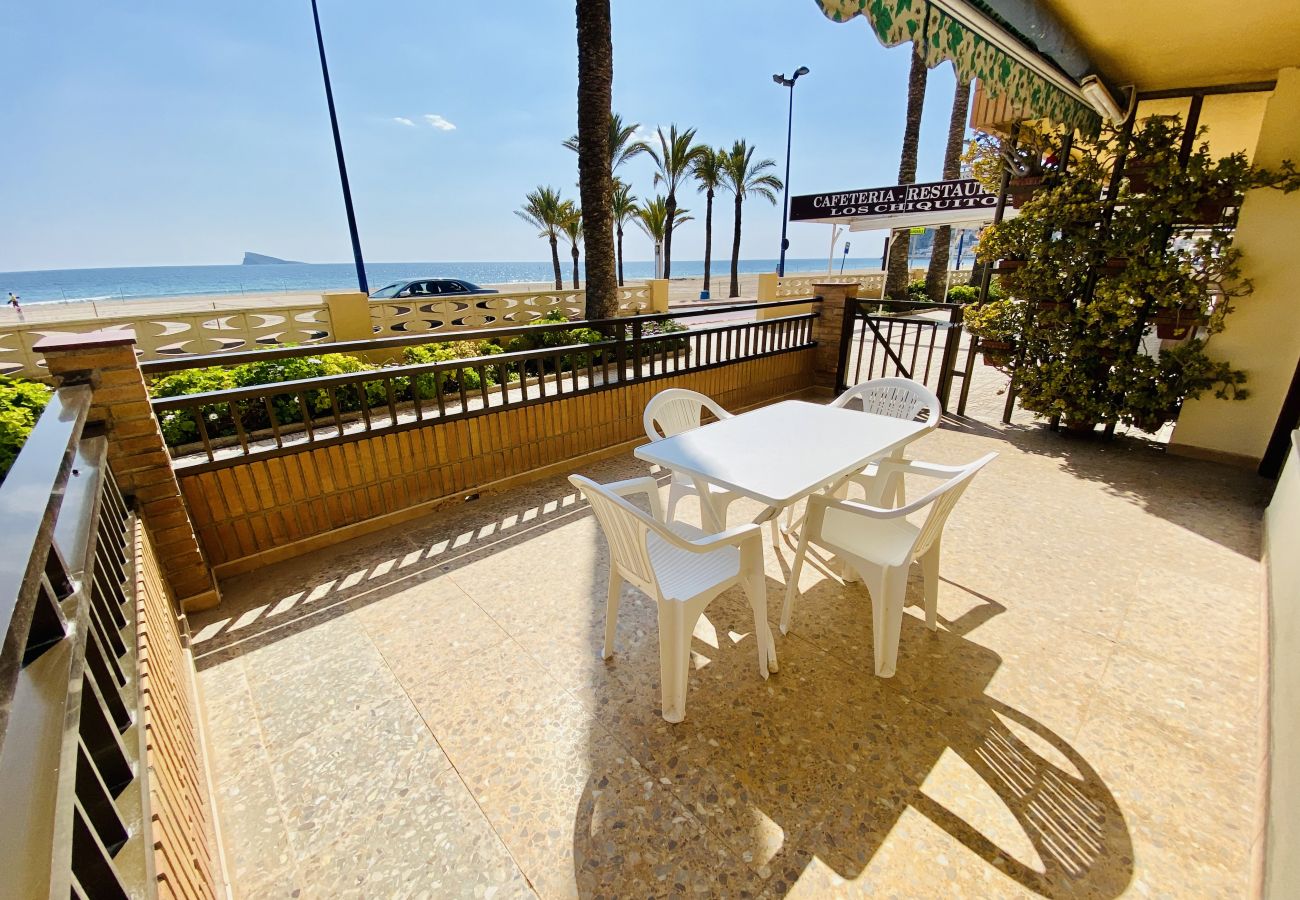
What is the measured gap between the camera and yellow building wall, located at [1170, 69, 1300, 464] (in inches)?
144

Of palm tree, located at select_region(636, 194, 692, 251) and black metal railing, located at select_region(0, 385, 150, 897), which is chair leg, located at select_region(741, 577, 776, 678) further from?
palm tree, located at select_region(636, 194, 692, 251)

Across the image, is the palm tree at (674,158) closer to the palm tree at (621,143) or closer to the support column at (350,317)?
the palm tree at (621,143)

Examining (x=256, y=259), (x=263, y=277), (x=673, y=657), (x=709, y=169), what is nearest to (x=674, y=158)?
(x=709, y=169)

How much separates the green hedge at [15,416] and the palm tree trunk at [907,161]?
1442 cm

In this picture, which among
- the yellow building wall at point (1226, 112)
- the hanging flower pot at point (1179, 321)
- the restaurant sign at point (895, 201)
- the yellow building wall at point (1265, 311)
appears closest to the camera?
the yellow building wall at point (1265, 311)

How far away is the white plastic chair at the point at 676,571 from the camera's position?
5.81ft

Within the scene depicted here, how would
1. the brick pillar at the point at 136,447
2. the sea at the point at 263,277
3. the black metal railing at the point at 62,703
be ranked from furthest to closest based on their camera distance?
the sea at the point at 263,277 → the brick pillar at the point at 136,447 → the black metal railing at the point at 62,703

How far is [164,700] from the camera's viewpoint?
147 cm

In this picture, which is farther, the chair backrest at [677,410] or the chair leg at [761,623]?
A: the chair backrest at [677,410]

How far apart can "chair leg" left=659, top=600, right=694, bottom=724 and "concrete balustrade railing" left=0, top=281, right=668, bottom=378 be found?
7.42 metres

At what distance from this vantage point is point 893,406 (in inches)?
135

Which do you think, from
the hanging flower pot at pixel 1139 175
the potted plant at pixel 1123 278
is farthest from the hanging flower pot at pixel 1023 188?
the hanging flower pot at pixel 1139 175

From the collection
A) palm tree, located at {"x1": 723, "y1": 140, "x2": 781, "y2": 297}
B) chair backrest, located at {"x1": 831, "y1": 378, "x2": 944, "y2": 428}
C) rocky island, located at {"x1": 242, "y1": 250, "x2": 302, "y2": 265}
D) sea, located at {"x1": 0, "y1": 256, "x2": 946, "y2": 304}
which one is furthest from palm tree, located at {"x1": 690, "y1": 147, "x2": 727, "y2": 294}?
rocky island, located at {"x1": 242, "y1": 250, "x2": 302, "y2": 265}

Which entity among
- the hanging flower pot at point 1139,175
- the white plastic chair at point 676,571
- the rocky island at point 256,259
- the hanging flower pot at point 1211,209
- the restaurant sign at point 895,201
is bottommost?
the white plastic chair at point 676,571
